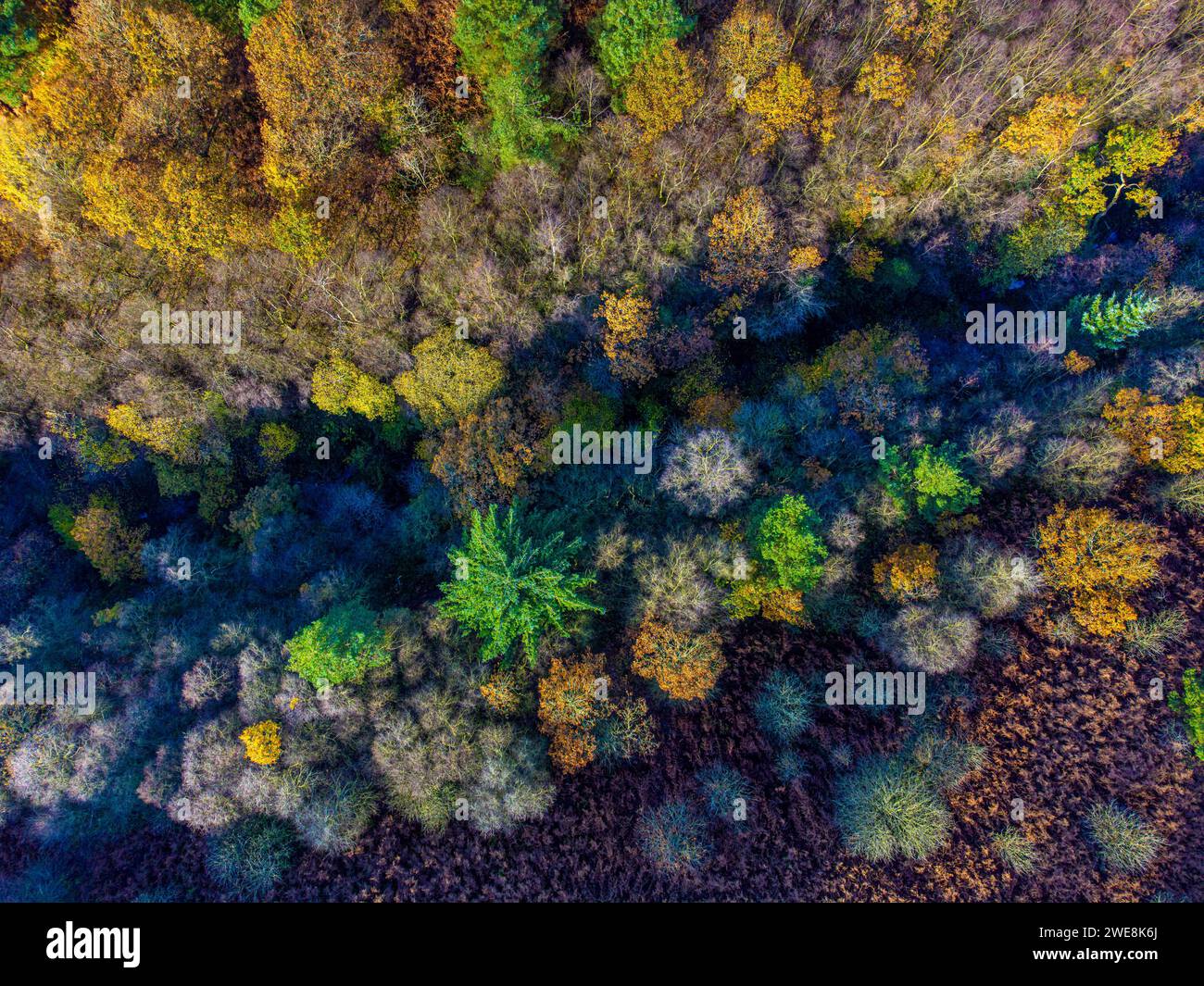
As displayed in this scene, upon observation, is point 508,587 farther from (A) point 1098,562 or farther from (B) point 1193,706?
(B) point 1193,706

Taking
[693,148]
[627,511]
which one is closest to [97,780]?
[627,511]

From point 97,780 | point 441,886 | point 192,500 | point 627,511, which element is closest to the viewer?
point 441,886

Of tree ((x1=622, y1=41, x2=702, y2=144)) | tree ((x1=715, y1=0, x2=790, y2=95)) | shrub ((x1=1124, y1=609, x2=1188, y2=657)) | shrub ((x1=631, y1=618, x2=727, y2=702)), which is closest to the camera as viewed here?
shrub ((x1=631, y1=618, x2=727, y2=702))

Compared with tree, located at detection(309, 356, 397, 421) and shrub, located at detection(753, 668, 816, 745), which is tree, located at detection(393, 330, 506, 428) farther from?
shrub, located at detection(753, 668, 816, 745)

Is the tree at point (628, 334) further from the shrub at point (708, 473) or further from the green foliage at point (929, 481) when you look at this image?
the green foliage at point (929, 481)

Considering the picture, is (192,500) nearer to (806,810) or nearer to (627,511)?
(627,511)

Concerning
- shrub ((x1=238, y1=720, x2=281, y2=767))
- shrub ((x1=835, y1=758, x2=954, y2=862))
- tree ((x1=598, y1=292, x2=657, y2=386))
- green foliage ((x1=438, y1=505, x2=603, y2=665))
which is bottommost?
shrub ((x1=835, y1=758, x2=954, y2=862))

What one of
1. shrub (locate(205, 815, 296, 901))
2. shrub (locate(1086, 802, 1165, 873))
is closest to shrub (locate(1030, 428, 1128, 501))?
shrub (locate(1086, 802, 1165, 873))
